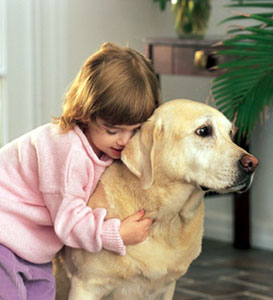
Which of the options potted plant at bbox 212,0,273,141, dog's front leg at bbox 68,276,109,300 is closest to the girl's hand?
dog's front leg at bbox 68,276,109,300

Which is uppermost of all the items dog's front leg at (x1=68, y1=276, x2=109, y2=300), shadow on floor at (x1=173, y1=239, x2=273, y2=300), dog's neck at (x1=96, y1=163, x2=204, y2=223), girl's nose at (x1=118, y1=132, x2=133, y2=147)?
girl's nose at (x1=118, y1=132, x2=133, y2=147)

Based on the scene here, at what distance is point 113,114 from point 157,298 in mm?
542

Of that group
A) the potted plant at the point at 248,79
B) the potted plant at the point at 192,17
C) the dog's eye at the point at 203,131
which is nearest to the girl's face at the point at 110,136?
the dog's eye at the point at 203,131

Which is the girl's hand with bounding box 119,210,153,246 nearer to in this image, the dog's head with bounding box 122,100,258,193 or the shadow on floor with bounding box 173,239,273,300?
the dog's head with bounding box 122,100,258,193

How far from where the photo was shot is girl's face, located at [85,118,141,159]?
1744mm

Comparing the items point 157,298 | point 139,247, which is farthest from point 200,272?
point 139,247

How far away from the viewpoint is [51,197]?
173 cm

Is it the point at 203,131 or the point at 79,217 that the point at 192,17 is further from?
the point at 79,217

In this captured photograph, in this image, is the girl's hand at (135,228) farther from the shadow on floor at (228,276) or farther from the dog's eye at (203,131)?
the shadow on floor at (228,276)

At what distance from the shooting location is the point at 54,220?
174cm

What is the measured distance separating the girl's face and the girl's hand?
161mm

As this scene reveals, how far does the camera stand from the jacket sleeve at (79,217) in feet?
5.49

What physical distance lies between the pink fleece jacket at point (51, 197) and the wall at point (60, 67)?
159 cm

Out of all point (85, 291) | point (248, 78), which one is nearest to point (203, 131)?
point (85, 291)
